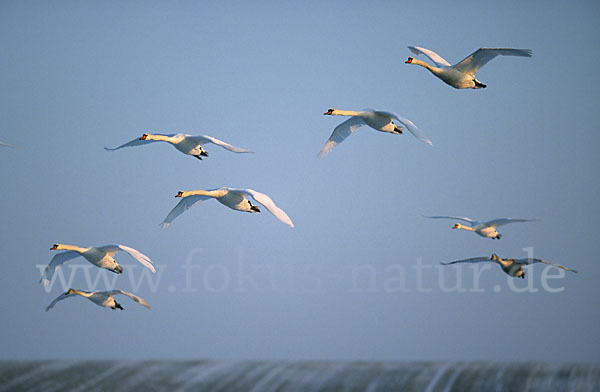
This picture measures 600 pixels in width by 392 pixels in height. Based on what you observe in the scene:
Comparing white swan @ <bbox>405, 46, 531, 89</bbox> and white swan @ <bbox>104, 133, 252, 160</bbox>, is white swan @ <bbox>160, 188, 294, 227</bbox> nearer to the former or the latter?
white swan @ <bbox>104, 133, 252, 160</bbox>

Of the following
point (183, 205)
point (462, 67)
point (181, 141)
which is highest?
point (462, 67)

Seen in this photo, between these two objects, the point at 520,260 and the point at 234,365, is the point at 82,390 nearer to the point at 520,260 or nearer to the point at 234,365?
the point at 234,365

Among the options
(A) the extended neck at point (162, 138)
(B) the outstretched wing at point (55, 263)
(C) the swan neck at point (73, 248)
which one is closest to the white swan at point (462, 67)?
(A) the extended neck at point (162, 138)

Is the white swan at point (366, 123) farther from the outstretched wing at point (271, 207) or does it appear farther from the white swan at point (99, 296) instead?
the white swan at point (99, 296)

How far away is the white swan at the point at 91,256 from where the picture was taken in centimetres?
2205

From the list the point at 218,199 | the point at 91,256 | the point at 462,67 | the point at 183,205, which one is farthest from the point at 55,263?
the point at 462,67

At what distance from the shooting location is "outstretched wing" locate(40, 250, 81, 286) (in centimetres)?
2419

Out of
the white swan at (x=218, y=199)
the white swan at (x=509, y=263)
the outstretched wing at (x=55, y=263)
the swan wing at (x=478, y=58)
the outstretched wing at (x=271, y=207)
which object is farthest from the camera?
the outstretched wing at (x=55, y=263)

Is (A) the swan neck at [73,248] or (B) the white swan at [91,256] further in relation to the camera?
(A) the swan neck at [73,248]

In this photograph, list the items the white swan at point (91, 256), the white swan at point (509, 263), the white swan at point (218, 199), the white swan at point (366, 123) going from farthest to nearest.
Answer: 1. the white swan at point (509, 263)
2. the white swan at point (91, 256)
3. the white swan at point (218, 199)
4. the white swan at point (366, 123)

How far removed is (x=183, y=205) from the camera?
77.8 ft

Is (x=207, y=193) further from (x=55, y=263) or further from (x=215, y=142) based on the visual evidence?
(x=55, y=263)

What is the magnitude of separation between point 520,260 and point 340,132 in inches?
257

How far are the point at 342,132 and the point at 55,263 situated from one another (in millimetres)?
9948
